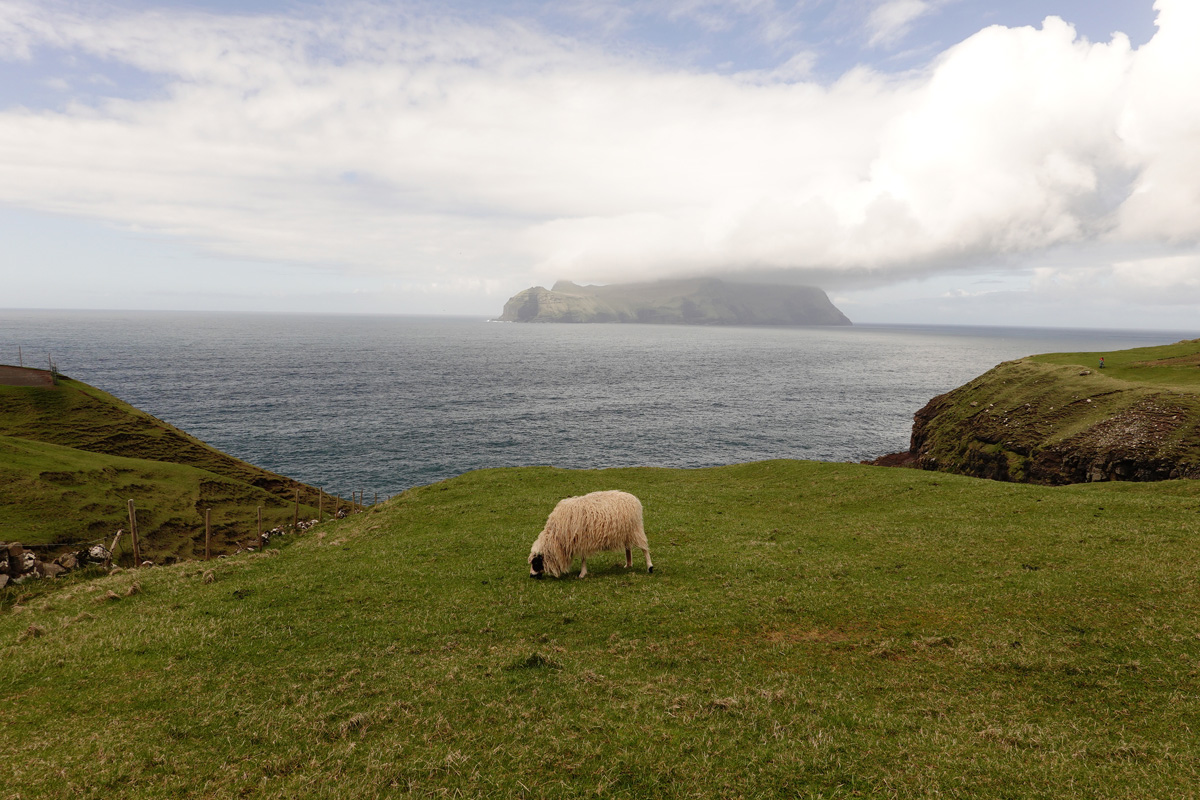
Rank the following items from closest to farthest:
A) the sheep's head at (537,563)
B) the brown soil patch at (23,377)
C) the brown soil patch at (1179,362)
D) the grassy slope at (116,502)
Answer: the sheep's head at (537,563)
the grassy slope at (116,502)
the brown soil patch at (23,377)
the brown soil patch at (1179,362)

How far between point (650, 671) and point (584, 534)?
7.87m

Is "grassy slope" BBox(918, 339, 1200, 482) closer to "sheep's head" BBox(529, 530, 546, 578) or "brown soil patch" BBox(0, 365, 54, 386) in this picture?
"sheep's head" BBox(529, 530, 546, 578)

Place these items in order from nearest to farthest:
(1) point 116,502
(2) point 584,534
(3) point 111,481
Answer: (2) point 584,534, (1) point 116,502, (3) point 111,481

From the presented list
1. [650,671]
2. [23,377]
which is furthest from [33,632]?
[23,377]

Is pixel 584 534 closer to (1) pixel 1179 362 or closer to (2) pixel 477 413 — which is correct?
(1) pixel 1179 362

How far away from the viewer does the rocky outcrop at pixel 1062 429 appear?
41219 mm

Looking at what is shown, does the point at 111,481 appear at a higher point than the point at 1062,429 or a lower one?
lower

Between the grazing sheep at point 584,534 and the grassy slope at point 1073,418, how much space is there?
141 feet

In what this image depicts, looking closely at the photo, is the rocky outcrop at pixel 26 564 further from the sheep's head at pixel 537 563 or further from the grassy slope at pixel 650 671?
the sheep's head at pixel 537 563

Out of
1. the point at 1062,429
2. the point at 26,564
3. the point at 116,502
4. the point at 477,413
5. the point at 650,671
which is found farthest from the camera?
the point at 477,413

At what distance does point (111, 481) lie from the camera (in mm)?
34094

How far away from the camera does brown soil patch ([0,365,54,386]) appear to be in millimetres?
52219

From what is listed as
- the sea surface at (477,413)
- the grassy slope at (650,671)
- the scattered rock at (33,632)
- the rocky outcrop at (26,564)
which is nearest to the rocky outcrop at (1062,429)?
the sea surface at (477,413)

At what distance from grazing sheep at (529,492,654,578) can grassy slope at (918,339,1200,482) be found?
1687 inches
